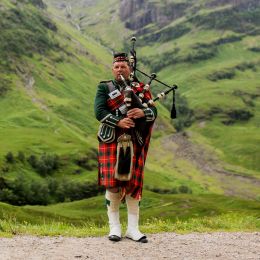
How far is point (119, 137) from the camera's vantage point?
45.9 feet

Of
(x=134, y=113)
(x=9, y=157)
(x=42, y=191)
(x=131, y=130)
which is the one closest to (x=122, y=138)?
(x=131, y=130)

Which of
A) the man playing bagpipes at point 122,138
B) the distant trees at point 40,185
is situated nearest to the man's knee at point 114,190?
the man playing bagpipes at point 122,138

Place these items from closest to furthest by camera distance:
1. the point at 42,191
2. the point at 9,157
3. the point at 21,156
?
the point at 42,191 → the point at 9,157 → the point at 21,156

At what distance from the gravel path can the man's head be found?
184 inches

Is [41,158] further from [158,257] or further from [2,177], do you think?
[158,257]

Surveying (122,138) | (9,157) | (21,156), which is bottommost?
(9,157)

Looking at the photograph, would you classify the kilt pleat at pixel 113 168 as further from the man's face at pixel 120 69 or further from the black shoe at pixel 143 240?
the man's face at pixel 120 69

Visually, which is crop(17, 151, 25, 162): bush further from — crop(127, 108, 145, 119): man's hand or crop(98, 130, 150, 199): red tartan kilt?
crop(127, 108, 145, 119): man's hand

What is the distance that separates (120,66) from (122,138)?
2.15 metres

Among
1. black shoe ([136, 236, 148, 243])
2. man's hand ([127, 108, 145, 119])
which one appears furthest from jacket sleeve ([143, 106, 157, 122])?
black shoe ([136, 236, 148, 243])

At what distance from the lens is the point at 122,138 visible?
45.8ft

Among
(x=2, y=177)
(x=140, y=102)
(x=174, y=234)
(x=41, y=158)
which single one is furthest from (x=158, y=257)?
(x=41, y=158)

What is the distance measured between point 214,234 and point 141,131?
14.1ft

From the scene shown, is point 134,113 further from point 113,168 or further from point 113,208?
point 113,208
